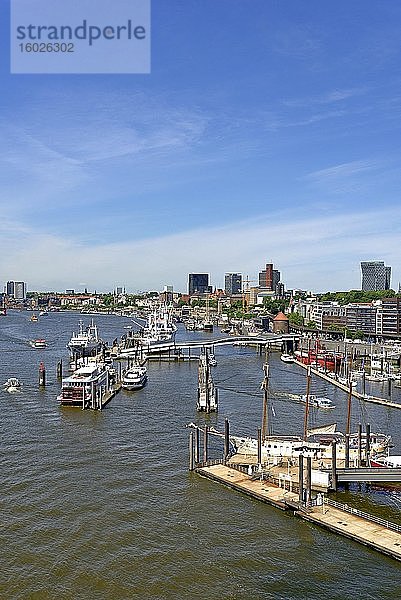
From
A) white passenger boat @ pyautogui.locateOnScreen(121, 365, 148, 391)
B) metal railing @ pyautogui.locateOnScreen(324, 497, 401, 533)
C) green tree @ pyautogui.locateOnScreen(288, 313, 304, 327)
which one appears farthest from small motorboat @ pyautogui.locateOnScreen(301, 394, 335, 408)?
green tree @ pyautogui.locateOnScreen(288, 313, 304, 327)

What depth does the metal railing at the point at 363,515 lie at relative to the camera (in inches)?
771

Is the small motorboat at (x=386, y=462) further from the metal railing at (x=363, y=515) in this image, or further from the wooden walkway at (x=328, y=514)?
the wooden walkway at (x=328, y=514)

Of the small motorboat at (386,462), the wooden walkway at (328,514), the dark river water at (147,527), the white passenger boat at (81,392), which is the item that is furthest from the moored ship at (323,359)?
the wooden walkway at (328,514)

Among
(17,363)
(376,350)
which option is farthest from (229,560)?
(376,350)

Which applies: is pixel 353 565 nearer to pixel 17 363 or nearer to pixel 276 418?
pixel 276 418

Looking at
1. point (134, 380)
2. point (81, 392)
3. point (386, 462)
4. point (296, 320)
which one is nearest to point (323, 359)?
point (134, 380)

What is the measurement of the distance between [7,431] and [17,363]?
98.6 feet

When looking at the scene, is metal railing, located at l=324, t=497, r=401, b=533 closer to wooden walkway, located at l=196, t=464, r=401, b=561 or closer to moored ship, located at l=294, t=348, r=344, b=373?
wooden walkway, located at l=196, t=464, r=401, b=561

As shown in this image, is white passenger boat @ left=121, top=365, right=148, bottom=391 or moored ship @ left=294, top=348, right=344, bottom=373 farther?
moored ship @ left=294, top=348, right=344, bottom=373

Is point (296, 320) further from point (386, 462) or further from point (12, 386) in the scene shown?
point (386, 462)

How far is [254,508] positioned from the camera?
21.8 meters

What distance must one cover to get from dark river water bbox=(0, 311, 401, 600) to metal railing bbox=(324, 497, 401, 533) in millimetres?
1360

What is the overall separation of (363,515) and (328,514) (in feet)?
3.66

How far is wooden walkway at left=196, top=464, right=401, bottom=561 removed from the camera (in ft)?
61.5
